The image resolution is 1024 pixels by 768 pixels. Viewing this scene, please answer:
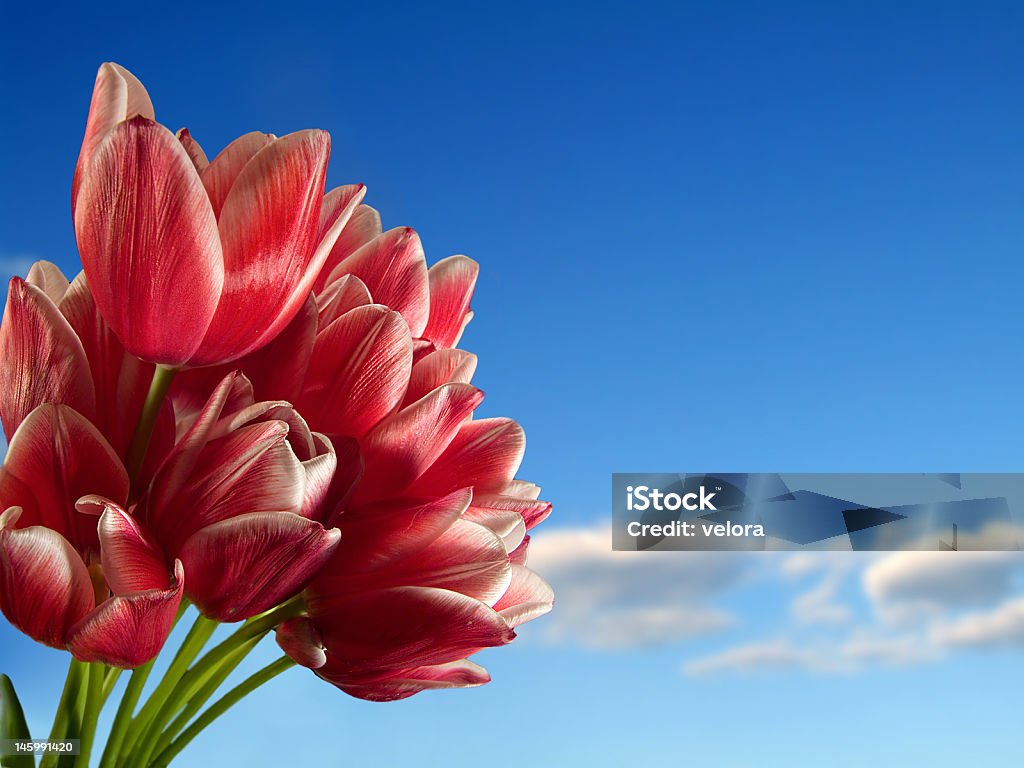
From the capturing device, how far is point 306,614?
204 millimetres

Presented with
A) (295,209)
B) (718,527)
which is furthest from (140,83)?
(718,527)

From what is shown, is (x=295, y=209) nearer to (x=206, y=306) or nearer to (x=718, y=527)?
(x=206, y=306)

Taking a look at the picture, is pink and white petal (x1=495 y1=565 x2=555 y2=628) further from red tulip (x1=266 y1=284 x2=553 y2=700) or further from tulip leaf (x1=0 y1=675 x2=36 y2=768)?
tulip leaf (x1=0 y1=675 x2=36 y2=768)

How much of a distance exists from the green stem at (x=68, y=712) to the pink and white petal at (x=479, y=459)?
0.27 ft

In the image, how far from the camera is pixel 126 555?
0.18m

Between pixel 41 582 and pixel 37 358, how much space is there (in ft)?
0.15

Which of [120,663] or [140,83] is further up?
[140,83]

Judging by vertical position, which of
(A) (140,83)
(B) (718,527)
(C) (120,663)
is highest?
(B) (718,527)

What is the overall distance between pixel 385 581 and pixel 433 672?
0.03 m

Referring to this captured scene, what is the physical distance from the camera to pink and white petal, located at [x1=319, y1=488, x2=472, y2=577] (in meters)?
0.20

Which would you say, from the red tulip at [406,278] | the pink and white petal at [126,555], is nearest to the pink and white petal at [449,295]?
the red tulip at [406,278]

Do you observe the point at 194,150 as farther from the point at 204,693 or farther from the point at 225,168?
the point at 204,693

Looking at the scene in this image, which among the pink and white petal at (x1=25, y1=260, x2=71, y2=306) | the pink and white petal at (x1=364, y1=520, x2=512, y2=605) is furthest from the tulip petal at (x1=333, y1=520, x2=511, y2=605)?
the pink and white petal at (x1=25, y1=260, x2=71, y2=306)

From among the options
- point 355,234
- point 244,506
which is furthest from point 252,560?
point 355,234
